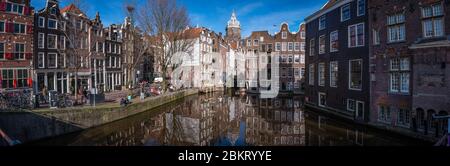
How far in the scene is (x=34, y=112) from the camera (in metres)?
16.6

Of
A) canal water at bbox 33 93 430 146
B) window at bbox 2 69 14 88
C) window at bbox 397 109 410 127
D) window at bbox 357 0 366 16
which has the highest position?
window at bbox 357 0 366 16

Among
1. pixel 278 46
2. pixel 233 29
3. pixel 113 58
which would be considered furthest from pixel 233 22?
pixel 113 58

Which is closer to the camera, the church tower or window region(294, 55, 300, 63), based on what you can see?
window region(294, 55, 300, 63)

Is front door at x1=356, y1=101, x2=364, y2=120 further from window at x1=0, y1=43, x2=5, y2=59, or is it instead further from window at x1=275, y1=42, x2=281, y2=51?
window at x1=0, y1=43, x2=5, y2=59

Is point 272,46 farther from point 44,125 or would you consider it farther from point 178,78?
point 44,125

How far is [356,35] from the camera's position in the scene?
22.0 m

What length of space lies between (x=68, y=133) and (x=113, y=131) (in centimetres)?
295

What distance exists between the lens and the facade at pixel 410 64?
15.1 metres

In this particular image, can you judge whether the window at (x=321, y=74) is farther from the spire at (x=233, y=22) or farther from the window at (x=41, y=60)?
the spire at (x=233, y=22)

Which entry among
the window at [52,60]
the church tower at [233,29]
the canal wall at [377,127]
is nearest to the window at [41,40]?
the window at [52,60]

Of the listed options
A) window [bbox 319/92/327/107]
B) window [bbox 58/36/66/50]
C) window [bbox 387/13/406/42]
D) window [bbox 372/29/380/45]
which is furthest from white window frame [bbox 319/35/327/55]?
window [bbox 58/36/66/50]

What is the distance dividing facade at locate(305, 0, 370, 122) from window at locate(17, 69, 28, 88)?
3205cm

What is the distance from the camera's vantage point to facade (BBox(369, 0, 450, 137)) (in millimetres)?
15112

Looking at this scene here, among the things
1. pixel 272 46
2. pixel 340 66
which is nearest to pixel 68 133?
pixel 340 66
